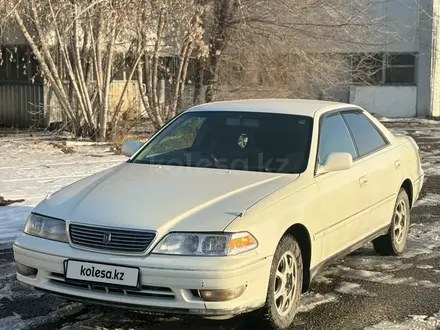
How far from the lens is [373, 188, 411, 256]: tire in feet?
20.9

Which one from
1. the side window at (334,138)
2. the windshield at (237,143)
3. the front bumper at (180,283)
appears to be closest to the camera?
the front bumper at (180,283)

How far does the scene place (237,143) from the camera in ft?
17.7

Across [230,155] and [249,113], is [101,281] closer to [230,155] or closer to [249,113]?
[230,155]

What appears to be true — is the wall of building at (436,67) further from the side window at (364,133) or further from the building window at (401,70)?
the side window at (364,133)

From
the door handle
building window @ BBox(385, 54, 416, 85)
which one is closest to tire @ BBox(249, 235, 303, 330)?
the door handle

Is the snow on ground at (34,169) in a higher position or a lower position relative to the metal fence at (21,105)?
lower

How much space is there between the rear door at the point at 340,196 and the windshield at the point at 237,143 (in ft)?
0.70

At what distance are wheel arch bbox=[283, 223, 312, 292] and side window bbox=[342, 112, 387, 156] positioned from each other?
4.60 ft

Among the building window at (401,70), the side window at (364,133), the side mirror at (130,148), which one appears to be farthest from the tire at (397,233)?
the building window at (401,70)

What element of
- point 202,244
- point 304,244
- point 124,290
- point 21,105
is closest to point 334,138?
point 304,244

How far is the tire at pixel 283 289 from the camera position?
4301 mm

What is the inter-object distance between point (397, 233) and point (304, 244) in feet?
6.90

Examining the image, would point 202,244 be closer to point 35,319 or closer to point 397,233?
point 35,319

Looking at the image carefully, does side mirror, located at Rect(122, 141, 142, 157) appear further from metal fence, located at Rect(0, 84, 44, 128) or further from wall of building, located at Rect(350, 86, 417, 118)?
wall of building, located at Rect(350, 86, 417, 118)
